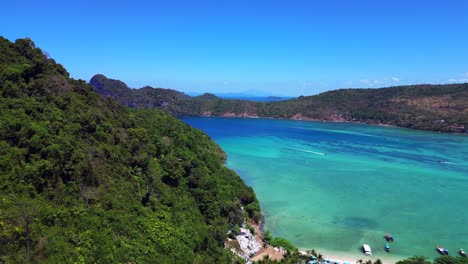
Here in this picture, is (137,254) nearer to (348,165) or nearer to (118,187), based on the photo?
(118,187)

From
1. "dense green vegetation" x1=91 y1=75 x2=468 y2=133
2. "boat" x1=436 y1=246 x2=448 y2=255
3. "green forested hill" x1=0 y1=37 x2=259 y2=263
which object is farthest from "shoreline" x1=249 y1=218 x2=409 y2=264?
"dense green vegetation" x1=91 y1=75 x2=468 y2=133

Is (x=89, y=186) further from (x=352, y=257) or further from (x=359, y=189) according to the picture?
(x=359, y=189)

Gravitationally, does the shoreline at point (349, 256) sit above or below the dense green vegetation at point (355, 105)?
below

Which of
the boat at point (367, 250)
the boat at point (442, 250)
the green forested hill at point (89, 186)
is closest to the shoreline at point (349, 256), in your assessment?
the boat at point (367, 250)

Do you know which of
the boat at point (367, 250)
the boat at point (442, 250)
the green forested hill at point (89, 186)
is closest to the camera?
the green forested hill at point (89, 186)

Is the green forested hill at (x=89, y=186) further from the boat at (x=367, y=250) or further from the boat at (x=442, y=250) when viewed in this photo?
the boat at (x=442, y=250)

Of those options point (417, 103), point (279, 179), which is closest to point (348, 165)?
point (279, 179)
